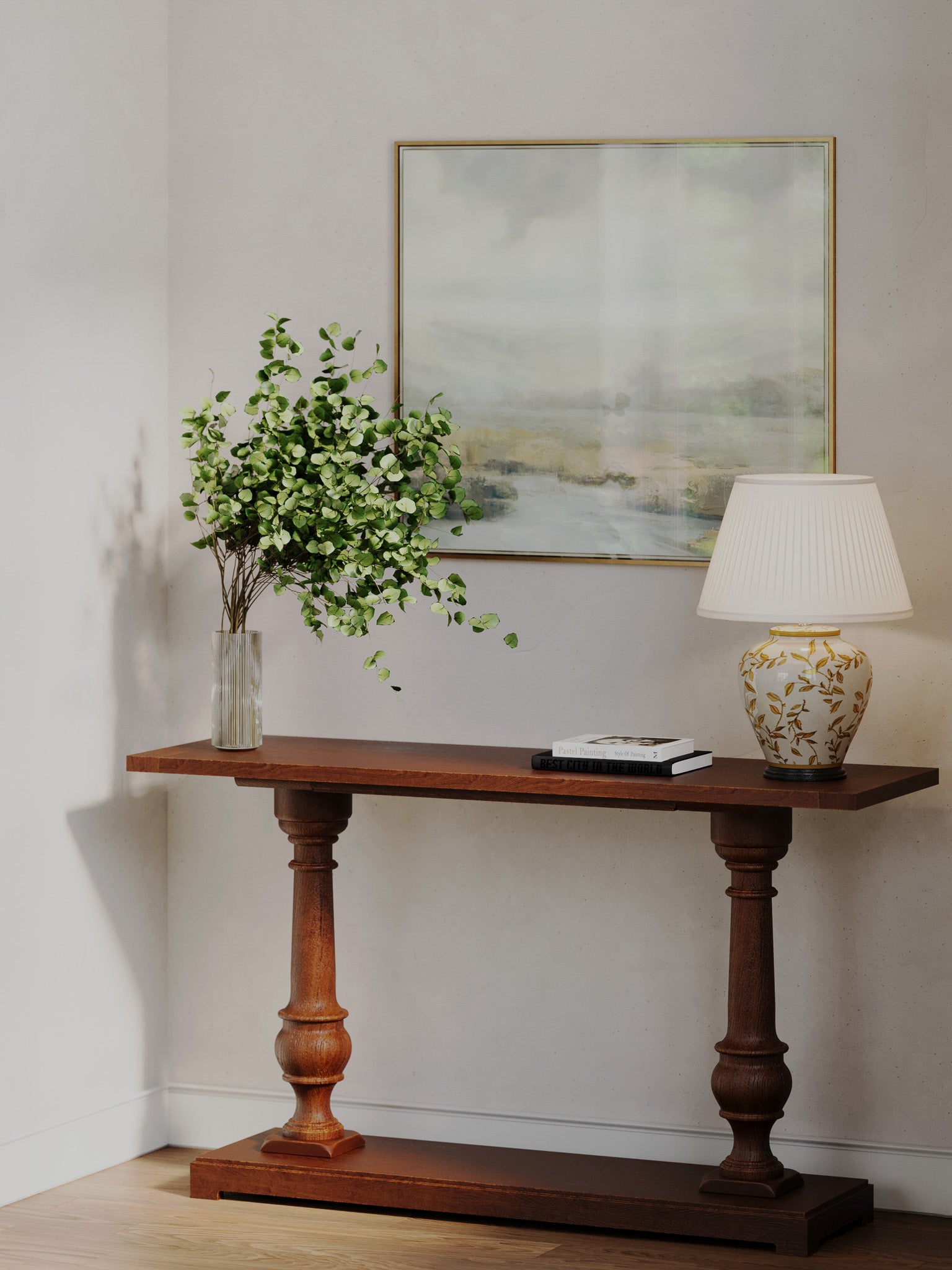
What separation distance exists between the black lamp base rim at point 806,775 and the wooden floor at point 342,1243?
2.80ft

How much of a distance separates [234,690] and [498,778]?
0.62 m

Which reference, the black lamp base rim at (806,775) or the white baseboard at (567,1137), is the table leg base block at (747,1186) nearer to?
the white baseboard at (567,1137)

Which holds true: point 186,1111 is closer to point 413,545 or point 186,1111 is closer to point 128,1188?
point 128,1188

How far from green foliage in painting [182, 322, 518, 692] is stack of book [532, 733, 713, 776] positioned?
33cm

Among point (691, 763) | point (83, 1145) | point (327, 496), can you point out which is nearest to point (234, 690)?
point (327, 496)

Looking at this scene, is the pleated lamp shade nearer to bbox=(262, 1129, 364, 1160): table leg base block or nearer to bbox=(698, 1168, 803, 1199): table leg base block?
bbox=(698, 1168, 803, 1199): table leg base block

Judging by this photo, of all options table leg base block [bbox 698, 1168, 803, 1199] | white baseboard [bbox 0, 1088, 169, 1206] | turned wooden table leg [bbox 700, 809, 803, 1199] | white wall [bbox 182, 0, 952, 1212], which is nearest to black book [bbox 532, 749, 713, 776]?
turned wooden table leg [bbox 700, 809, 803, 1199]

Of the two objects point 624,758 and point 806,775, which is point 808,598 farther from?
point 624,758

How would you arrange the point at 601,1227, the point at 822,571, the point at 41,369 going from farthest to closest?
the point at 41,369, the point at 601,1227, the point at 822,571

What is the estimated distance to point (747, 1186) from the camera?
10.1ft

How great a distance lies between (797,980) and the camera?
3387mm

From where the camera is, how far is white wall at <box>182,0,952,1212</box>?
3.30m

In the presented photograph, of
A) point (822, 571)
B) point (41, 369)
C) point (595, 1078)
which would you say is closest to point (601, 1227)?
point (595, 1078)

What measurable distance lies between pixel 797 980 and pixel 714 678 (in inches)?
25.0
